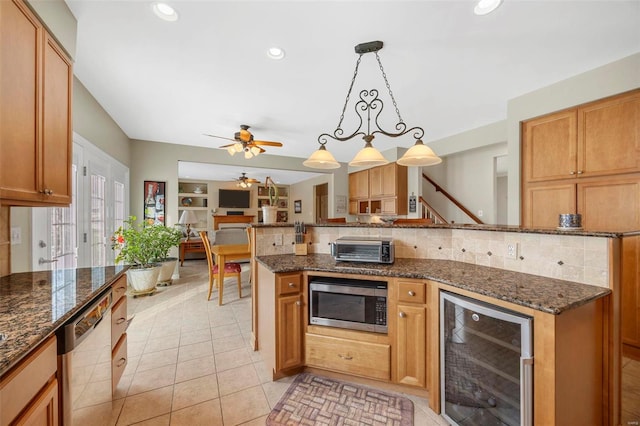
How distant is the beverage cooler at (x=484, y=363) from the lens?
3.93ft

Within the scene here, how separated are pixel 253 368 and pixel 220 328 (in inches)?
36.9

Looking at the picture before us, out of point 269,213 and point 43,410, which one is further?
point 269,213

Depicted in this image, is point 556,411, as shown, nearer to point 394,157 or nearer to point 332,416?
point 332,416

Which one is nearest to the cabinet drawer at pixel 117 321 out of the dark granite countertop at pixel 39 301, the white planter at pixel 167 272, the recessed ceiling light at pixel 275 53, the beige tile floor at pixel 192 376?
the dark granite countertop at pixel 39 301

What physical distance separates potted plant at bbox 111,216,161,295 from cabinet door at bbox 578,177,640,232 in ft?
17.6

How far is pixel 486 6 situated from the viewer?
162cm

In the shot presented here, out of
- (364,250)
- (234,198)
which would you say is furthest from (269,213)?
(234,198)

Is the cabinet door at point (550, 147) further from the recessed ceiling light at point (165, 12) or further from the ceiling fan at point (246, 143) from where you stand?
the recessed ceiling light at point (165, 12)

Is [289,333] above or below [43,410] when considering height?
below

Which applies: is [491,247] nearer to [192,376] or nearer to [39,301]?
[192,376]

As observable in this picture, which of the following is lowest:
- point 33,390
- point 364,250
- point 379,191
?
point 33,390

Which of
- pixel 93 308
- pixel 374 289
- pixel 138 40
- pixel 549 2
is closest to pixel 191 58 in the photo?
pixel 138 40

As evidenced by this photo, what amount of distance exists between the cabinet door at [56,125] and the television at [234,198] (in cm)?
752

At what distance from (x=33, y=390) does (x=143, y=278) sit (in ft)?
11.2
